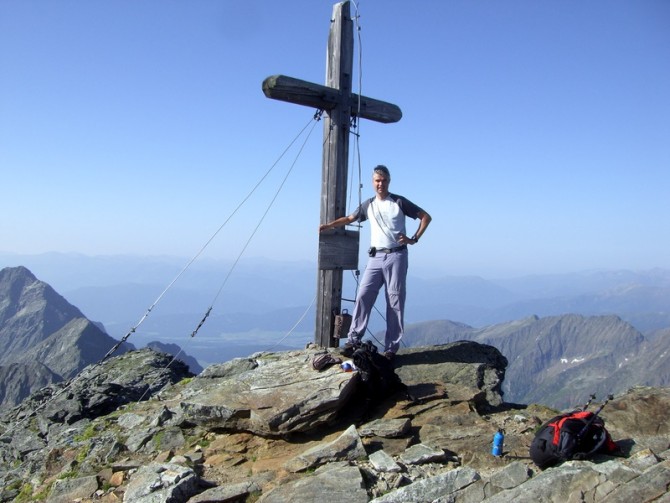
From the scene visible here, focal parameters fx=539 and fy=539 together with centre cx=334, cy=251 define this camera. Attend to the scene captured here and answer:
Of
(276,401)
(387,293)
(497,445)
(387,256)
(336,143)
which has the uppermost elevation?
(336,143)

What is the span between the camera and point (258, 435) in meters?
9.11

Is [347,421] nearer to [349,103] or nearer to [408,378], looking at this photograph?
[408,378]

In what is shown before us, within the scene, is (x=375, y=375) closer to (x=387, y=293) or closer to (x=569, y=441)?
(x=387, y=293)

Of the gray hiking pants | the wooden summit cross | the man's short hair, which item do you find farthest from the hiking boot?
the man's short hair

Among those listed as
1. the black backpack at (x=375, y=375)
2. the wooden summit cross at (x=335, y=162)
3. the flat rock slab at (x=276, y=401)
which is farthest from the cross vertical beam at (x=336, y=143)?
the black backpack at (x=375, y=375)

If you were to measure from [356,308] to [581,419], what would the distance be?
505 cm

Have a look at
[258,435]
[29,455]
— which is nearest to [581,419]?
[258,435]

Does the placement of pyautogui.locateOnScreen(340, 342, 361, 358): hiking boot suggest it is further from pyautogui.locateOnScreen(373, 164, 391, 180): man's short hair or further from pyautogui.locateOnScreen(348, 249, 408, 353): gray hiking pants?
pyautogui.locateOnScreen(373, 164, 391, 180): man's short hair

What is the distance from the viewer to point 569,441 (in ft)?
22.8

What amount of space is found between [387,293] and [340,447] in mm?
3924

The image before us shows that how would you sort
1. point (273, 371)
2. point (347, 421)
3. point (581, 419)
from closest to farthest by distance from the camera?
point (581, 419), point (347, 421), point (273, 371)

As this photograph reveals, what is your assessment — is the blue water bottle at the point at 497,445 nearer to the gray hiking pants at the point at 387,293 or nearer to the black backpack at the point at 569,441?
the black backpack at the point at 569,441

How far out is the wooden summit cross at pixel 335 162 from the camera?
12.0 metres

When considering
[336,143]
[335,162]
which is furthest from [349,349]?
[336,143]
